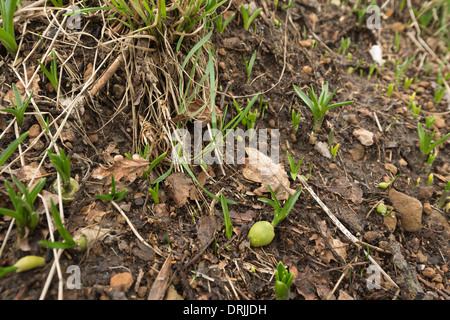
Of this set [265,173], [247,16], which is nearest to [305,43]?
[247,16]

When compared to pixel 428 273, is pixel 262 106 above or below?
above

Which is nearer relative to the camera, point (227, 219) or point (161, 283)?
point (161, 283)

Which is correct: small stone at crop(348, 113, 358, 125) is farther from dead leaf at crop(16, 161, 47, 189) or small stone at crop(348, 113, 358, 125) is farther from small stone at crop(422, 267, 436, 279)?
dead leaf at crop(16, 161, 47, 189)

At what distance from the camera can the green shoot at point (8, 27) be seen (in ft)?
5.47

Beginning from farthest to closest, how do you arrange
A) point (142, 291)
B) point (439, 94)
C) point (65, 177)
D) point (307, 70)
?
point (439, 94) → point (307, 70) → point (65, 177) → point (142, 291)

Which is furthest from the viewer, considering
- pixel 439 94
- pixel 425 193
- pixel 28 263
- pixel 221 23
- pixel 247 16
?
pixel 439 94

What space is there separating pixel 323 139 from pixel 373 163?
13.6 inches

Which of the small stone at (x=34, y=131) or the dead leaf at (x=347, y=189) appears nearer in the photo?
the small stone at (x=34, y=131)

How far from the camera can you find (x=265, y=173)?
1891mm

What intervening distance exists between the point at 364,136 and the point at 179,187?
1265 mm

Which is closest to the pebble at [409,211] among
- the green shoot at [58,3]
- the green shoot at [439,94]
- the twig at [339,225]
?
the twig at [339,225]

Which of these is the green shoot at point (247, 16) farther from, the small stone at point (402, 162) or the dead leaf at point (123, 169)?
the small stone at point (402, 162)

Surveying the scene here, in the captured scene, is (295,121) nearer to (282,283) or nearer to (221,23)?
(221,23)

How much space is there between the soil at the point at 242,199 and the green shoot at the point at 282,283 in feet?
0.22
